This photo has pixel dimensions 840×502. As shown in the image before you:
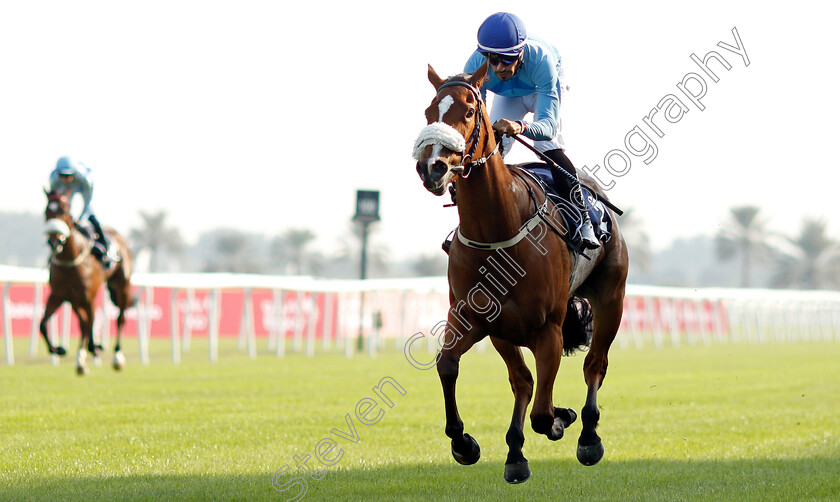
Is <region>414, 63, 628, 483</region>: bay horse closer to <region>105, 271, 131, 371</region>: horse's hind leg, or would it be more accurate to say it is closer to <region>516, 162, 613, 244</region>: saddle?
<region>516, 162, 613, 244</region>: saddle

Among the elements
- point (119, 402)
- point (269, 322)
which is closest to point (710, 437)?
point (119, 402)

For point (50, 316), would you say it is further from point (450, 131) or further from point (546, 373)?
point (450, 131)

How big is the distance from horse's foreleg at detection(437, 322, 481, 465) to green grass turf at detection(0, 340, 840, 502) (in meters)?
0.40

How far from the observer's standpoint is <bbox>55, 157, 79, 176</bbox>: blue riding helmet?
41.9ft

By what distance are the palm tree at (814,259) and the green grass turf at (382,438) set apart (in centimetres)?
7541

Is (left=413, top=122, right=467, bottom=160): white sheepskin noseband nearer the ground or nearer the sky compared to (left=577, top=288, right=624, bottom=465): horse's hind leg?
nearer the sky

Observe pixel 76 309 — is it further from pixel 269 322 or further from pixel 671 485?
pixel 269 322

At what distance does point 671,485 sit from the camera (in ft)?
21.6

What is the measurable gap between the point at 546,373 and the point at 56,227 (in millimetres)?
8885

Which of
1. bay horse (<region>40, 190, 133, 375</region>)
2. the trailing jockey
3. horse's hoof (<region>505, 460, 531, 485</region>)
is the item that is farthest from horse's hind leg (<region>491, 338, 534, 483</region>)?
bay horse (<region>40, 190, 133, 375</region>)

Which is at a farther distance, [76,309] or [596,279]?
[76,309]

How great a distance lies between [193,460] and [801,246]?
88.4 m

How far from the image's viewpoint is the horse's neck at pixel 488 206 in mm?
5492

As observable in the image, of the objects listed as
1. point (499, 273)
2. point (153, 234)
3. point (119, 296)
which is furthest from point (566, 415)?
point (153, 234)
